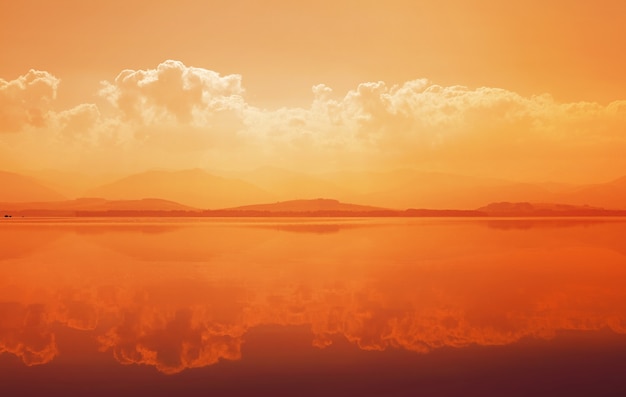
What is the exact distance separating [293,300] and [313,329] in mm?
5275

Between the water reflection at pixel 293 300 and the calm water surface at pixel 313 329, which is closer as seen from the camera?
the calm water surface at pixel 313 329

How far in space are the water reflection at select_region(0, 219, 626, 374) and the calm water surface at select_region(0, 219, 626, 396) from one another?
0.10m

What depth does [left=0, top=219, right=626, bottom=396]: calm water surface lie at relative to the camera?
1394 centimetres

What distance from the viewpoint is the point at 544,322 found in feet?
66.4

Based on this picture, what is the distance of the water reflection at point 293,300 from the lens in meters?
17.8

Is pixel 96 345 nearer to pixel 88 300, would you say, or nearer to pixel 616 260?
pixel 88 300

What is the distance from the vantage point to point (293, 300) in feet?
80.6

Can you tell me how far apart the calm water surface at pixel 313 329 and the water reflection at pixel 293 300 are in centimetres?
10

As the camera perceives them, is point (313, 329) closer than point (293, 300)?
Yes

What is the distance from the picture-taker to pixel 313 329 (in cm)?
1936

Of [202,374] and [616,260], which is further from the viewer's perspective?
[616,260]

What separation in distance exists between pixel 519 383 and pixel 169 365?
910 centimetres

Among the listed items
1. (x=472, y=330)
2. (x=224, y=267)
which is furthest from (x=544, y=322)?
(x=224, y=267)

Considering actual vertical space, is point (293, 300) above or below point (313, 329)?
above
